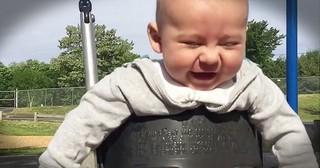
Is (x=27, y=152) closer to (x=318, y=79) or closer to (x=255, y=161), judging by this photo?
(x=318, y=79)

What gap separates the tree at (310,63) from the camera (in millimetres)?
4808

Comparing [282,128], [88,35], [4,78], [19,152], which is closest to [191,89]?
[282,128]

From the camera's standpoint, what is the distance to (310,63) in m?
5.14

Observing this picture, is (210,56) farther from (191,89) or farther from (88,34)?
(88,34)

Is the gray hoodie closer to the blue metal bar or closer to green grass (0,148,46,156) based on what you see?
the blue metal bar

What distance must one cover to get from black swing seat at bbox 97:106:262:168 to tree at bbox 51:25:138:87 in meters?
3.49

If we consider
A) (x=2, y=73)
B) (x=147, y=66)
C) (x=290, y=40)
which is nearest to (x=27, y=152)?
(x=2, y=73)

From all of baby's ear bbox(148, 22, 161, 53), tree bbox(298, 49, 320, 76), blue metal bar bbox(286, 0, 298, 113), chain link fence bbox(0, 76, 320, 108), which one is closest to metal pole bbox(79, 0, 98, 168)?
baby's ear bbox(148, 22, 161, 53)

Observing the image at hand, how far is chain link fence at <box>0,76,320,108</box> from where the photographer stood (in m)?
5.69

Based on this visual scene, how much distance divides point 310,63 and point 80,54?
2.12 m

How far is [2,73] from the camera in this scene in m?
6.23

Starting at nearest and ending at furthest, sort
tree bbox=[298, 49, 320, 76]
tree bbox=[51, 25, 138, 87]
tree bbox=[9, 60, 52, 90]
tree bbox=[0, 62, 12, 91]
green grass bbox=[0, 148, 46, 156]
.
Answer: tree bbox=[298, 49, 320, 76], tree bbox=[51, 25, 138, 87], tree bbox=[9, 60, 52, 90], tree bbox=[0, 62, 12, 91], green grass bbox=[0, 148, 46, 156]

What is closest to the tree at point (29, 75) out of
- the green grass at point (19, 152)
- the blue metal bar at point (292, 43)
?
the green grass at point (19, 152)

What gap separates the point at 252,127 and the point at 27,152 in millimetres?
6040
